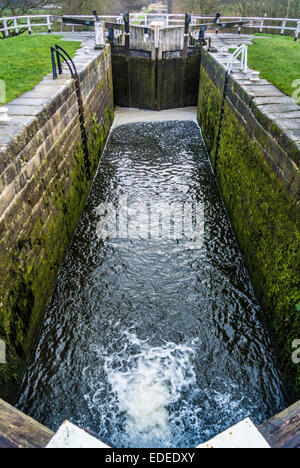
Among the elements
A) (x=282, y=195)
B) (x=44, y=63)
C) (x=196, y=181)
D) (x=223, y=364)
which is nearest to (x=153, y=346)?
(x=223, y=364)

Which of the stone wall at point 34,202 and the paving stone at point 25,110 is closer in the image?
Result: the stone wall at point 34,202

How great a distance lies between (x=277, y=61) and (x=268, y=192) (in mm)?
6305

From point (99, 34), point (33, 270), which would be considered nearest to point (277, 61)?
point (99, 34)

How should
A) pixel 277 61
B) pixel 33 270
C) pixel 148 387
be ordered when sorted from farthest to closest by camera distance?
pixel 277 61 < pixel 33 270 < pixel 148 387

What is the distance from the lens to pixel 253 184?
5.98 meters

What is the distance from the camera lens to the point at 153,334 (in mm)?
4961

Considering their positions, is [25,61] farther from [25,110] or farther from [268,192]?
[268,192]

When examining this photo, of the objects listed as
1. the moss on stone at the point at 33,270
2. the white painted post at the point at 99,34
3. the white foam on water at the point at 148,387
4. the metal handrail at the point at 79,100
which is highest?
the white painted post at the point at 99,34

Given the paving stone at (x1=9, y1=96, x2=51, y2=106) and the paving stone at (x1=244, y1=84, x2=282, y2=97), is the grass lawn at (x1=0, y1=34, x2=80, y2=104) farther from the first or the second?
the paving stone at (x1=244, y1=84, x2=282, y2=97)

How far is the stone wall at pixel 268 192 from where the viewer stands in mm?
4324

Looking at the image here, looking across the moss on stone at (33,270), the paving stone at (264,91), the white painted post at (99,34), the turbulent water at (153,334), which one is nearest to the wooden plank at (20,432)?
the moss on stone at (33,270)

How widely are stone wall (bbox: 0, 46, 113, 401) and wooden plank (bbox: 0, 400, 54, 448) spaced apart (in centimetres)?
134

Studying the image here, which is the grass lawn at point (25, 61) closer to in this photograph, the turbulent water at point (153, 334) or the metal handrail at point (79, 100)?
the metal handrail at point (79, 100)

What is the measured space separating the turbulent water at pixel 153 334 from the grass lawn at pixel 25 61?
2939mm
